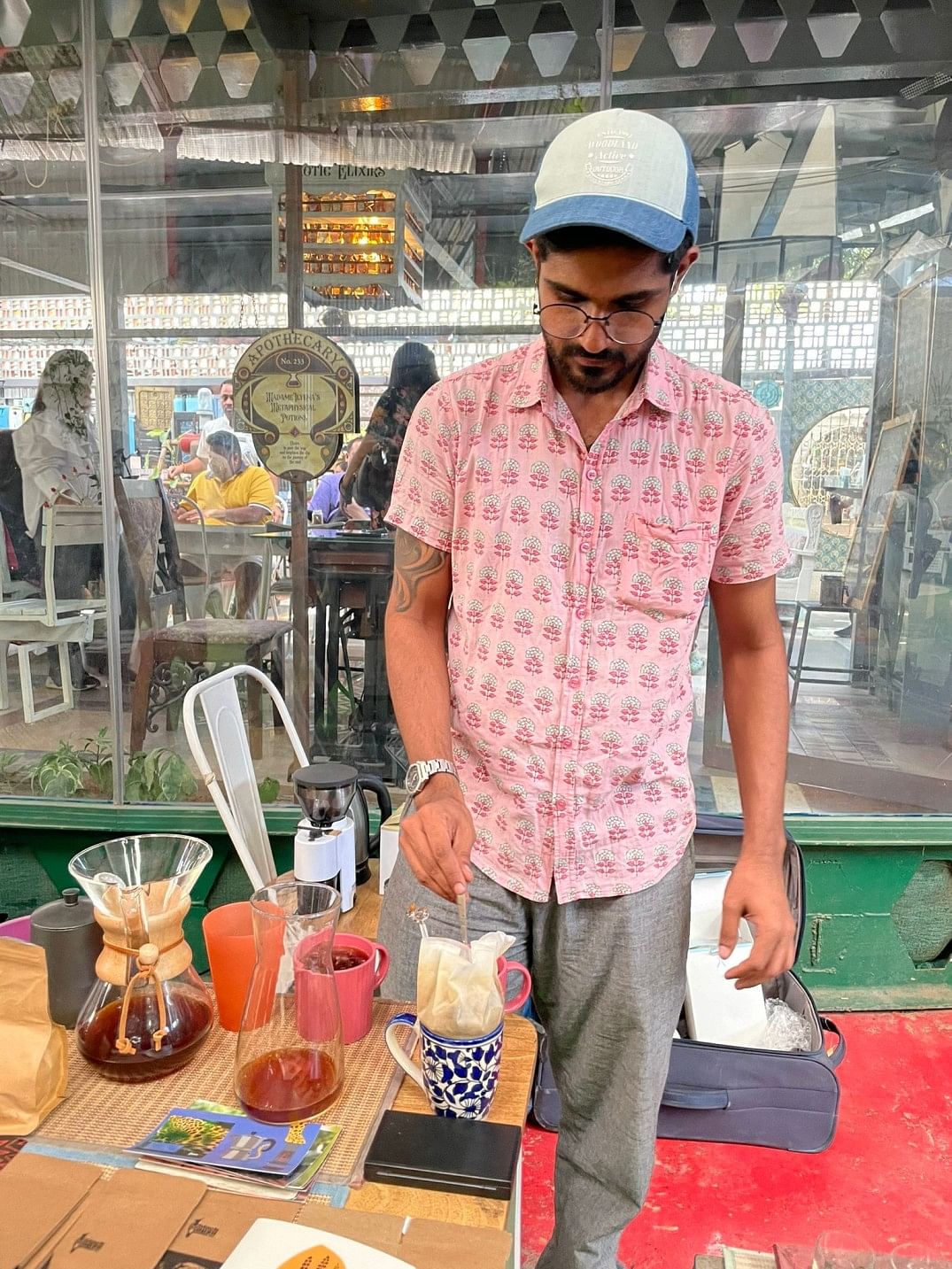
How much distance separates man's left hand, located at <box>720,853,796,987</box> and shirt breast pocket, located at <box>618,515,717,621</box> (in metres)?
0.39

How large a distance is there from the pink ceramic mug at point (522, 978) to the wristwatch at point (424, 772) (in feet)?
0.87

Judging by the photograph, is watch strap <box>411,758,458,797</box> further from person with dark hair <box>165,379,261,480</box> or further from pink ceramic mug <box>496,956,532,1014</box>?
person with dark hair <box>165,379,261,480</box>

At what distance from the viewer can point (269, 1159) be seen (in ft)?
2.82

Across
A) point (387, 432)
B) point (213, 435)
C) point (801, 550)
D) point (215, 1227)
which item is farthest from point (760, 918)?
point (213, 435)

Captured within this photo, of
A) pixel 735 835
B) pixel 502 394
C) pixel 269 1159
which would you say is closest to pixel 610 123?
pixel 502 394

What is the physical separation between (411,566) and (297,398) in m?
1.92

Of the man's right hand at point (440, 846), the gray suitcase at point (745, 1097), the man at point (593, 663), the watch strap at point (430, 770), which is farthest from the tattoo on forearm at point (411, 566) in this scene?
the gray suitcase at point (745, 1097)

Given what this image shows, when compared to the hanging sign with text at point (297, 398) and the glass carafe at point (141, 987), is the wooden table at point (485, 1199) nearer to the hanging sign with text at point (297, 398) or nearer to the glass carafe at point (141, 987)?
the glass carafe at point (141, 987)

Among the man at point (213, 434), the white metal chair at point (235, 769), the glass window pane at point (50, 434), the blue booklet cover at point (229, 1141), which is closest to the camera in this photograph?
the blue booklet cover at point (229, 1141)

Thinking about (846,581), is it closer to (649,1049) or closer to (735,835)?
(735,835)

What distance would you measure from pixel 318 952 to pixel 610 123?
3.50 feet

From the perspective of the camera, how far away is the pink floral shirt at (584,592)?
1.32 meters

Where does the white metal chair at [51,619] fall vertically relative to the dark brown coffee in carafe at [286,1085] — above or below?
above

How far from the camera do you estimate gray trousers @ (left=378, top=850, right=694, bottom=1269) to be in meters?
1.38
